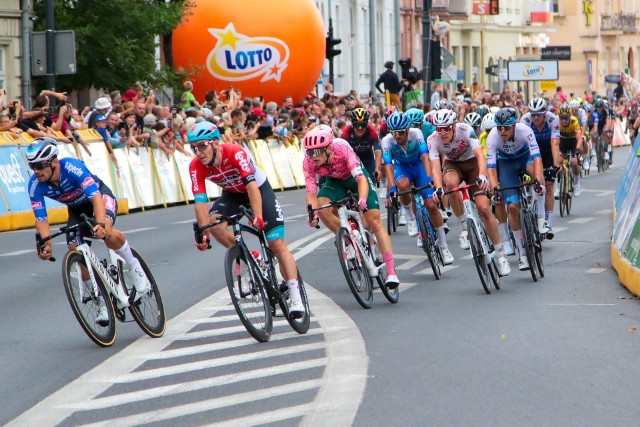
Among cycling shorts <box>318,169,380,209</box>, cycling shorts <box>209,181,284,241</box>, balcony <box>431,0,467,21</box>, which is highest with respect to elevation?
balcony <box>431,0,467,21</box>

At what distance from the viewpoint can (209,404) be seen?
837cm

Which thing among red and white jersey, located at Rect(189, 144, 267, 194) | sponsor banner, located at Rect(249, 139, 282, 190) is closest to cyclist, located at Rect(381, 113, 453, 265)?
red and white jersey, located at Rect(189, 144, 267, 194)

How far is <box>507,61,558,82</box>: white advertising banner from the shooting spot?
55.7m

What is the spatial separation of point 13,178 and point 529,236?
1053cm

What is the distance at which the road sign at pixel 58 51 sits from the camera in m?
24.7

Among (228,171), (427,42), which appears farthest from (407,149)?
(427,42)

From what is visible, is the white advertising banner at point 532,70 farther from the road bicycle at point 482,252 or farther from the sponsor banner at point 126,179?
the road bicycle at point 482,252

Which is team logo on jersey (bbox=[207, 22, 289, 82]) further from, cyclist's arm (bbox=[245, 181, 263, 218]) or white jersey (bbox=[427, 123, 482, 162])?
cyclist's arm (bbox=[245, 181, 263, 218])

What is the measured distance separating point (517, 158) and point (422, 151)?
1303mm

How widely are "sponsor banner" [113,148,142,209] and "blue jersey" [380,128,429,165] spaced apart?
9.66 metres

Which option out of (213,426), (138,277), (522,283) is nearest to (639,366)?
(213,426)

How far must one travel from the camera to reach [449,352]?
10.2 metres

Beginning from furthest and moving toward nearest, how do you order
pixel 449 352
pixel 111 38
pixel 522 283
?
1. pixel 111 38
2. pixel 522 283
3. pixel 449 352

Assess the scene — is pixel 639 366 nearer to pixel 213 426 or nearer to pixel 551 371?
pixel 551 371
